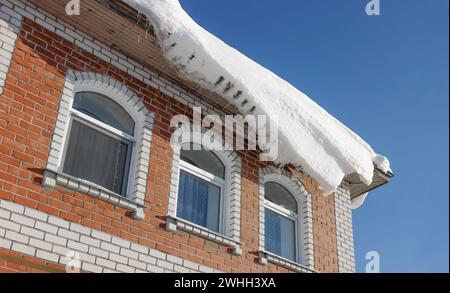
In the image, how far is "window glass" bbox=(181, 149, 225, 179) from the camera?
6.92 meters

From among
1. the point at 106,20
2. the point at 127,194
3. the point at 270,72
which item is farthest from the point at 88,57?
the point at 270,72

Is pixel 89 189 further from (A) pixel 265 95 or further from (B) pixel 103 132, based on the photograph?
(A) pixel 265 95

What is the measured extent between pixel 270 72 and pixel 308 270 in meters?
2.76

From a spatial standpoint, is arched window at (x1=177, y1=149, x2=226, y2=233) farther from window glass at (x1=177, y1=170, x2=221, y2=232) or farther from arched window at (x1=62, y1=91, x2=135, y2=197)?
arched window at (x1=62, y1=91, x2=135, y2=197)

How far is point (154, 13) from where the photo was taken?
18.8 feet

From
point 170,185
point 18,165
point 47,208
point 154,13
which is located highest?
point 154,13

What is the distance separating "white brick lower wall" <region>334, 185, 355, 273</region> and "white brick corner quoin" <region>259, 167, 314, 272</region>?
648mm

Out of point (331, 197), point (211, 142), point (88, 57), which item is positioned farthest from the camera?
point (331, 197)

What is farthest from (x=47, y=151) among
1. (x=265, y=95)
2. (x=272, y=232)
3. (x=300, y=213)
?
(x=300, y=213)

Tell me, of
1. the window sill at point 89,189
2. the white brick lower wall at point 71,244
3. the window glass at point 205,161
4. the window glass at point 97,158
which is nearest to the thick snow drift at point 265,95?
the window glass at point 205,161

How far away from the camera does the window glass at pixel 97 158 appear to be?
5719mm

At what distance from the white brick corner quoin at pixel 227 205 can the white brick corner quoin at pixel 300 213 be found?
17.0 inches

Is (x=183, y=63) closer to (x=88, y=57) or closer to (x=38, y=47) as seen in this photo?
(x=88, y=57)

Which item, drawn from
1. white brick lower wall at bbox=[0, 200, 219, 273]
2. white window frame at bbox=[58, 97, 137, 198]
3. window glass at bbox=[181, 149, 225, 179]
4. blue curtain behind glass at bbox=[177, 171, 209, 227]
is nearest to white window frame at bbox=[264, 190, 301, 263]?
window glass at bbox=[181, 149, 225, 179]
